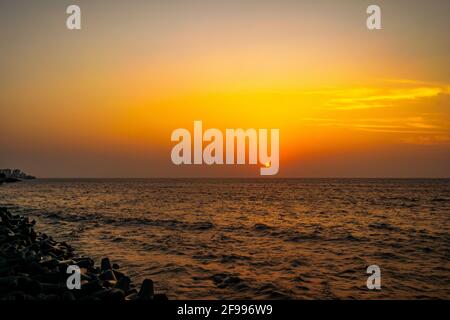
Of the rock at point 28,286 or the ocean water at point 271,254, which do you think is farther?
the ocean water at point 271,254

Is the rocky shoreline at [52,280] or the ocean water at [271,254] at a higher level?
the rocky shoreline at [52,280]

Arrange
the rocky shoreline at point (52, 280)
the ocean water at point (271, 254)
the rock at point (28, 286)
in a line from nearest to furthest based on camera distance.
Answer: the rocky shoreline at point (52, 280) < the rock at point (28, 286) < the ocean water at point (271, 254)

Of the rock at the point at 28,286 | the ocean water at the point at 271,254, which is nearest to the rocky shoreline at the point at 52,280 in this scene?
the rock at the point at 28,286

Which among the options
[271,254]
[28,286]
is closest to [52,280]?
[28,286]

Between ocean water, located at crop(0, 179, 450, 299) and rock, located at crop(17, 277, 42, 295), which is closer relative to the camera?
rock, located at crop(17, 277, 42, 295)

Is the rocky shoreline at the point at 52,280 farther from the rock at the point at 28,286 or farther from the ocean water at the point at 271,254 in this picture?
the ocean water at the point at 271,254

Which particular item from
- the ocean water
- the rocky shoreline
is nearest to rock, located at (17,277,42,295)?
the rocky shoreline

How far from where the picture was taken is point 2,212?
81.0 feet

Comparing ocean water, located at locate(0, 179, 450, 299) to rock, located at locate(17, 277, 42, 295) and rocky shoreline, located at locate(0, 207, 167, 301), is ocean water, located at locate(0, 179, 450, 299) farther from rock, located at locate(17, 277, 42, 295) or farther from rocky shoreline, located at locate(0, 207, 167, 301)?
rock, located at locate(17, 277, 42, 295)

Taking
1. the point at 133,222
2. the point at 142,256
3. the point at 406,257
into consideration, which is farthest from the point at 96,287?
the point at 133,222

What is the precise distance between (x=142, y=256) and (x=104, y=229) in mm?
10769
